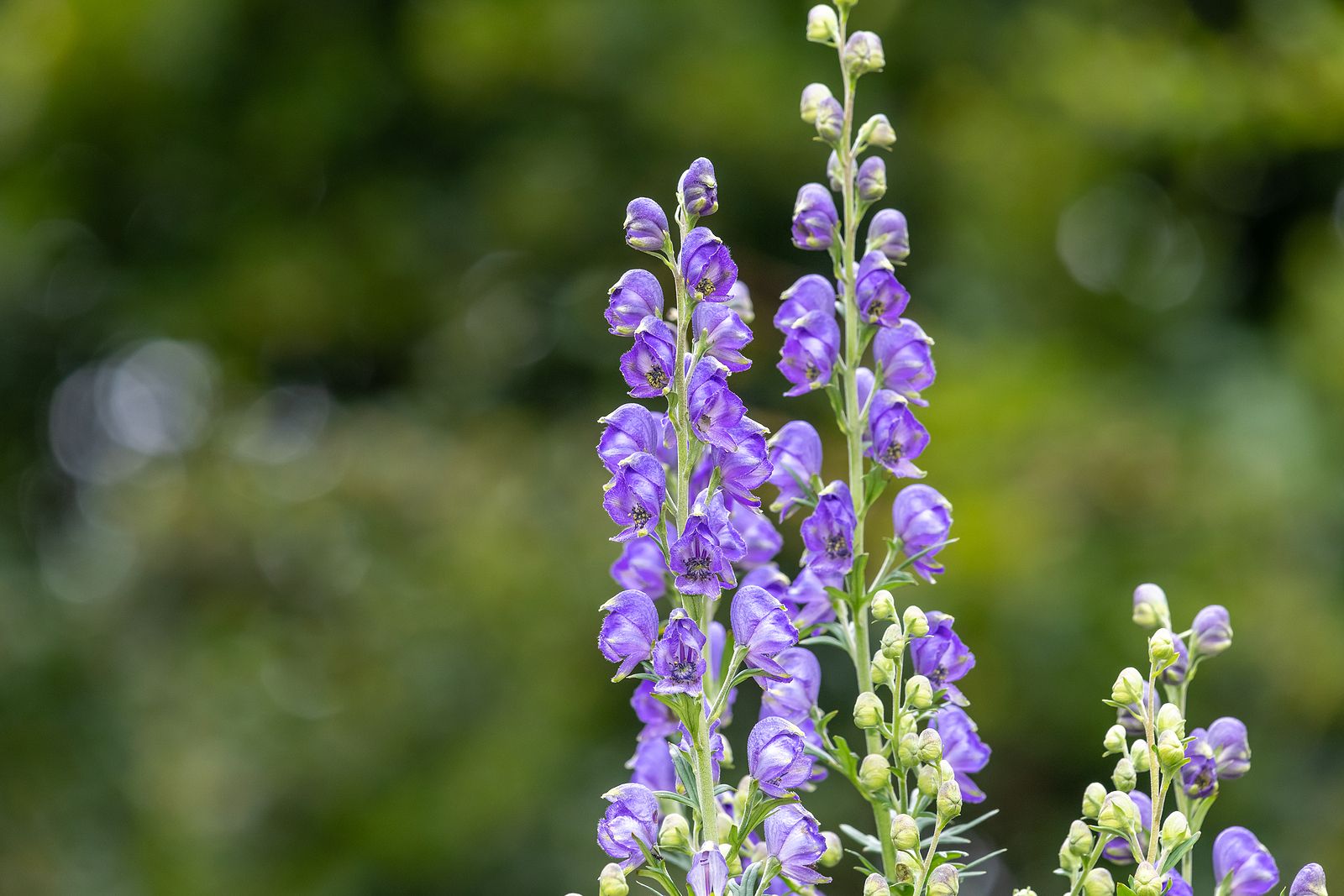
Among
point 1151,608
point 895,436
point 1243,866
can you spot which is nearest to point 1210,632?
point 1151,608

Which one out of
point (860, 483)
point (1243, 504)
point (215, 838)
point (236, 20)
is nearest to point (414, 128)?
point (236, 20)

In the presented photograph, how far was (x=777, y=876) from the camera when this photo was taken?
1486mm

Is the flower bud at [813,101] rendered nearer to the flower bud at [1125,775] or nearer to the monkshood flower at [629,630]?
the monkshood flower at [629,630]

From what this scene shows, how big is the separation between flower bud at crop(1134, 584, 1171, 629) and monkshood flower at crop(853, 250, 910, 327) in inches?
18.4

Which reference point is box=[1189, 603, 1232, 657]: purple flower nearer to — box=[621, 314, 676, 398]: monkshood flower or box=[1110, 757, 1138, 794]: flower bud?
box=[1110, 757, 1138, 794]: flower bud

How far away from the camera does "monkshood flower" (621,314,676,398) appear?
4.78 feet

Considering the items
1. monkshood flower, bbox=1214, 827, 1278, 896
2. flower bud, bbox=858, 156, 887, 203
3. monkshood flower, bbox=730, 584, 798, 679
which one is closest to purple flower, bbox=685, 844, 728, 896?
monkshood flower, bbox=730, 584, 798, 679

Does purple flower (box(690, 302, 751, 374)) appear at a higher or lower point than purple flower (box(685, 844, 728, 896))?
higher

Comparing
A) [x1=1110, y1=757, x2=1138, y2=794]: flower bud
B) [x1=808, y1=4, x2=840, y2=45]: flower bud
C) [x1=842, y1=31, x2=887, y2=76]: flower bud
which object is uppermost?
[x1=808, y1=4, x2=840, y2=45]: flower bud

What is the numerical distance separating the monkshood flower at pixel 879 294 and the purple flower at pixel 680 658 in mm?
536

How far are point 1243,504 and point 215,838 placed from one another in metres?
6.93

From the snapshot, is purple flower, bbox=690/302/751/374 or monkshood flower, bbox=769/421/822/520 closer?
purple flower, bbox=690/302/751/374

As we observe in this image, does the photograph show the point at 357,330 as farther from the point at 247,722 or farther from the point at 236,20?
the point at 247,722

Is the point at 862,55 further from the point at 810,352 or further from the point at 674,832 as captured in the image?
the point at 674,832
